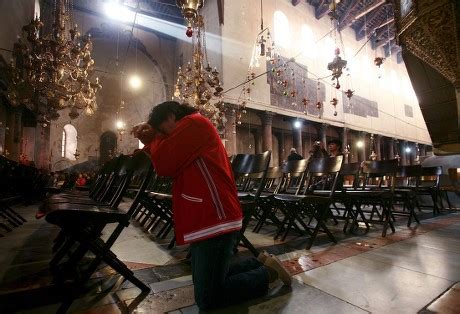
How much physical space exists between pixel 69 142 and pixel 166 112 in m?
18.2

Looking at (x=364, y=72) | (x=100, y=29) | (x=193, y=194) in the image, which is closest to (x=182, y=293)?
(x=193, y=194)

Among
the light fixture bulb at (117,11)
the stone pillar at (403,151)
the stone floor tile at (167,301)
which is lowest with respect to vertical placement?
the stone floor tile at (167,301)

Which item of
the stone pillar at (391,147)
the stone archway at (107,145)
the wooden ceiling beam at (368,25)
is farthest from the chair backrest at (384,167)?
the stone pillar at (391,147)

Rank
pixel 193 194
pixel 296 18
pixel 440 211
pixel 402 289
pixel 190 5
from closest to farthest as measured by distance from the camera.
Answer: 1. pixel 193 194
2. pixel 402 289
3. pixel 190 5
4. pixel 440 211
5. pixel 296 18

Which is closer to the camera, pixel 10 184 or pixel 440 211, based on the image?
pixel 10 184

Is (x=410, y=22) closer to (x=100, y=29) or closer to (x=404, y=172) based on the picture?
(x=404, y=172)

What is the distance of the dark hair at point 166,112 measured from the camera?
75.2 inches

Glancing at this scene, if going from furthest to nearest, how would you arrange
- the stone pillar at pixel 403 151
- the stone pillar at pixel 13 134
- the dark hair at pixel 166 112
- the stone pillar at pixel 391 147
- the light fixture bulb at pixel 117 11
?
the stone pillar at pixel 403 151, the stone pillar at pixel 391 147, the light fixture bulb at pixel 117 11, the stone pillar at pixel 13 134, the dark hair at pixel 166 112

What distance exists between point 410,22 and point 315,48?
16767 millimetres

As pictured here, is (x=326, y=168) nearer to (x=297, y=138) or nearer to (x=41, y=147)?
(x=297, y=138)

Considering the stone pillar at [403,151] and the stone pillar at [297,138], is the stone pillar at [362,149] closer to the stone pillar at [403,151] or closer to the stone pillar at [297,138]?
the stone pillar at [403,151]

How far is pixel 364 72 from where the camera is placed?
19781 mm

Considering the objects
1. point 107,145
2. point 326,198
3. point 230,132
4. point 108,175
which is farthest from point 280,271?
point 107,145

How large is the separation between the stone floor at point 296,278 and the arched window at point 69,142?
1521cm
